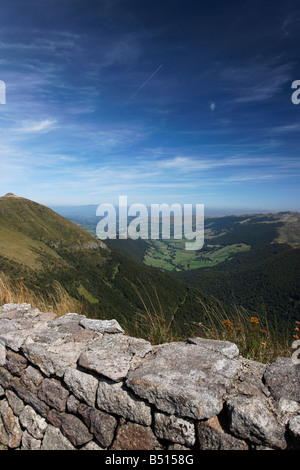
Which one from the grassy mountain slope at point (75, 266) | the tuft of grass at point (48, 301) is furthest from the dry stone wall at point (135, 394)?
the grassy mountain slope at point (75, 266)

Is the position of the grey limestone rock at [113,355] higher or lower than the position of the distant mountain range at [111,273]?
higher

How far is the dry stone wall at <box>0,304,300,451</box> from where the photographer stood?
219 centimetres

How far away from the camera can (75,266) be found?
107562mm

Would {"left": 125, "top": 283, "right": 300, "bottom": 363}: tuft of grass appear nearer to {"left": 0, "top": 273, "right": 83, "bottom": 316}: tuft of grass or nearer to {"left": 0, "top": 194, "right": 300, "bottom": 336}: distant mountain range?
{"left": 0, "top": 273, "right": 83, "bottom": 316}: tuft of grass

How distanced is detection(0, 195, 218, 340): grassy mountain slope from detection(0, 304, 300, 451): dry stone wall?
43878 mm

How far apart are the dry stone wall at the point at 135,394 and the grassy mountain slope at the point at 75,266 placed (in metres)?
43.9

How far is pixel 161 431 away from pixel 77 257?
124 m

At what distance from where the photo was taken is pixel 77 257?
11950cm

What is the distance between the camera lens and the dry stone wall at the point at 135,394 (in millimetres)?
2191

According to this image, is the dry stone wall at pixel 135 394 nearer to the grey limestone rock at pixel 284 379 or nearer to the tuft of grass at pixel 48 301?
the grey limestone rock at pixel 284 379

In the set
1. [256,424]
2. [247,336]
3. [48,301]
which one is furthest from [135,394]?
[48,301]

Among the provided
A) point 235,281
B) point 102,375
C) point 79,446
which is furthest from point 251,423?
point 235,281
